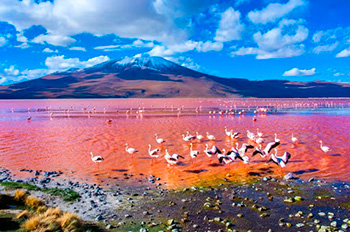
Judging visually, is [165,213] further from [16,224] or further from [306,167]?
[306,167]

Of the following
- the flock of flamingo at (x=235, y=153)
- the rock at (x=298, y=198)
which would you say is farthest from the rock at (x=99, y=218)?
the rock at (x=298, y=198)

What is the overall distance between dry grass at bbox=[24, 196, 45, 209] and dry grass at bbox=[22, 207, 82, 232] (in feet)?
4.35

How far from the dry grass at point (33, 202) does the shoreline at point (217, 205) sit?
0.34 metres

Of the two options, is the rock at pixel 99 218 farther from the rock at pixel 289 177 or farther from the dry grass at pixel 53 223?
the rock at pixel 289 177

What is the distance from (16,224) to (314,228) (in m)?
7.65

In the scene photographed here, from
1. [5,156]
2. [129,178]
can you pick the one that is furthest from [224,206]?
[5,156]

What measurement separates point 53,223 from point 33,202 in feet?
7.10

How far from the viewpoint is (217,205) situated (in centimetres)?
894

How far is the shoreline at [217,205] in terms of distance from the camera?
7.75m

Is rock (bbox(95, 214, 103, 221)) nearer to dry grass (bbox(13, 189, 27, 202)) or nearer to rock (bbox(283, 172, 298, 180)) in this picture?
dry grass (bbox(13, 189, 27, 202))

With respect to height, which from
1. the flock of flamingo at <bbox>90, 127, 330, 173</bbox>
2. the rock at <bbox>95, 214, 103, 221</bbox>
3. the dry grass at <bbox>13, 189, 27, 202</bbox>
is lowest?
the rock at <bbox>95, 214, 103, 221</bbox>

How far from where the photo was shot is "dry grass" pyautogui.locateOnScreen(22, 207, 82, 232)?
22.5 feet

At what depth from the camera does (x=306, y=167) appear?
43.9 ft

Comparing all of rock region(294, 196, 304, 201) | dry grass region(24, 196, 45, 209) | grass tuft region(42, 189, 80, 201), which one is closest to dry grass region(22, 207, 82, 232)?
dry grass region(24, 196, 45, 209)
